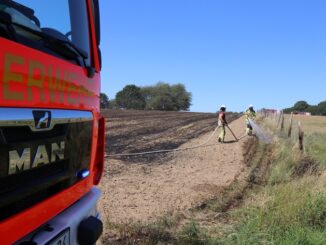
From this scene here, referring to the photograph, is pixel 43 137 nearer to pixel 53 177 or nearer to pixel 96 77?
pixel 53 177

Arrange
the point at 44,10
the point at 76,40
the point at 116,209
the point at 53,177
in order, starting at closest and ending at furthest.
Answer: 1. the point at 53,177
2. the point at 44,10
3. the point at 76,40
4. the point at 116,209

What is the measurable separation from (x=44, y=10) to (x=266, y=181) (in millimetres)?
7621

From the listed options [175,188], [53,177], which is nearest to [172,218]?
[175,188]

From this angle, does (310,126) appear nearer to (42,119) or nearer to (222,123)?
(222,123)

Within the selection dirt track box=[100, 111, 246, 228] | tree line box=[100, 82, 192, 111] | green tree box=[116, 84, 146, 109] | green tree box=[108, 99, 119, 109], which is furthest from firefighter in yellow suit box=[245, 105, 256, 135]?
green tree box=[116, 84, 146, 109]

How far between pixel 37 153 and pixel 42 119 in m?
0.17

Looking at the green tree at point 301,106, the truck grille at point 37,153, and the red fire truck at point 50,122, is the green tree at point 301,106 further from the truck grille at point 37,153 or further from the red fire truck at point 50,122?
the truck grille at point 37,153

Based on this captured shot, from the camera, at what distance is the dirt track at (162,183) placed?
6.94m

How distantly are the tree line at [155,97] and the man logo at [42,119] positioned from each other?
90.1 meters

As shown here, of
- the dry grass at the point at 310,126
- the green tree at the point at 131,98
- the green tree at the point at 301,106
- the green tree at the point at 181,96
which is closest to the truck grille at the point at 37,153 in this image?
the dry grass at the point at 310,126

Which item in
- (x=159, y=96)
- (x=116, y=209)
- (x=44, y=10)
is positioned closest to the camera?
(x=44, y=10)

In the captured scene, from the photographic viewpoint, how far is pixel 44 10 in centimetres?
305

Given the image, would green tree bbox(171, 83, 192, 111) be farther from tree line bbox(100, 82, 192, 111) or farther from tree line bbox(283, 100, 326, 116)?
tree line bbox(283, 100, 326, 116)

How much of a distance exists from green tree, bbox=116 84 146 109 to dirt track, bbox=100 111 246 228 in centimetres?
8586
